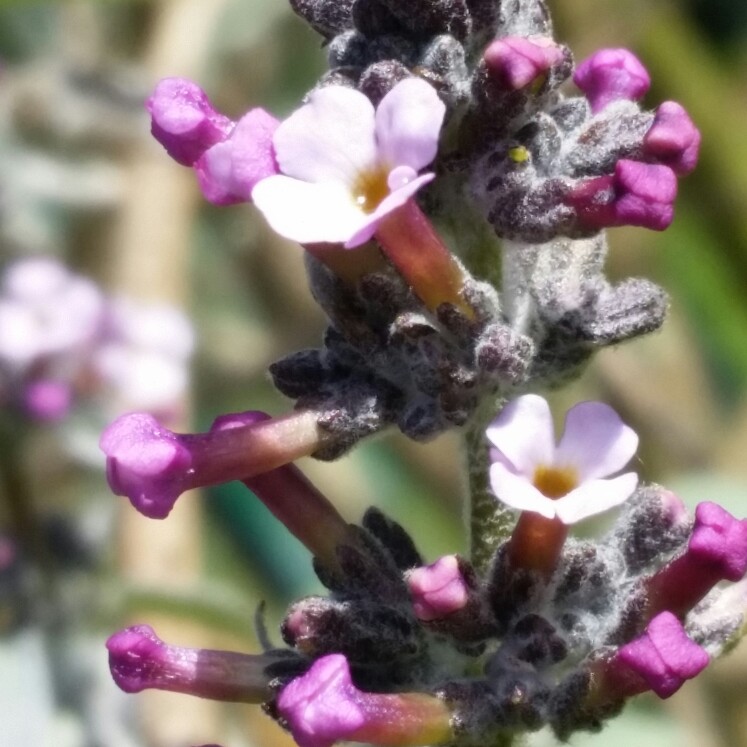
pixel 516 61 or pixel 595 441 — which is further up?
pixel 516 61

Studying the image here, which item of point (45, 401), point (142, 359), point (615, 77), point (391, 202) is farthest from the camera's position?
point (142, 359)

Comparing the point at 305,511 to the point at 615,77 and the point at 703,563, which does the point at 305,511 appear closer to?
the point at 703,563

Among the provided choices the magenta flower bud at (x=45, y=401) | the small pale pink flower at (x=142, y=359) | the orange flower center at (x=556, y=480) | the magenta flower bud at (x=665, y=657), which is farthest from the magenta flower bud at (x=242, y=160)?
the small pale pink flower at (x=142, y=359)

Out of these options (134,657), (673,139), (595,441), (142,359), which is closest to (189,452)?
(134,657)

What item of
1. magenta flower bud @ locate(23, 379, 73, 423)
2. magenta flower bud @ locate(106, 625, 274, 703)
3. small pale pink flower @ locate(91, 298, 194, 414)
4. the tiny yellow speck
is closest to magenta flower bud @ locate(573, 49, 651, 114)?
the tiny yellow speck

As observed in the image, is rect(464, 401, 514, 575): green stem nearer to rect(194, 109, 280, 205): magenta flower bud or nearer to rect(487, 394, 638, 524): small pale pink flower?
rect(487, 394, 638, 524): small pale pink flower

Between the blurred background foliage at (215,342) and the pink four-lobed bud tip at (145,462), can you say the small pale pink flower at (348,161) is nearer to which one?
the pink four-lobed bud tip at (145,462)

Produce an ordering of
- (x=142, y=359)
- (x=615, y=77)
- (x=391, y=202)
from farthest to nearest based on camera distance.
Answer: (x=142, y=359), (x=615, y=77), (x=391, y=202)

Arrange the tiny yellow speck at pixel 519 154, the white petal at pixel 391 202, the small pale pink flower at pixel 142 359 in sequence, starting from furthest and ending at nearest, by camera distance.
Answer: the small pale pink flower at pixel 142 359 < the tiny yellow speck at pixel 519 154 < the white petal at pixel 391 202
